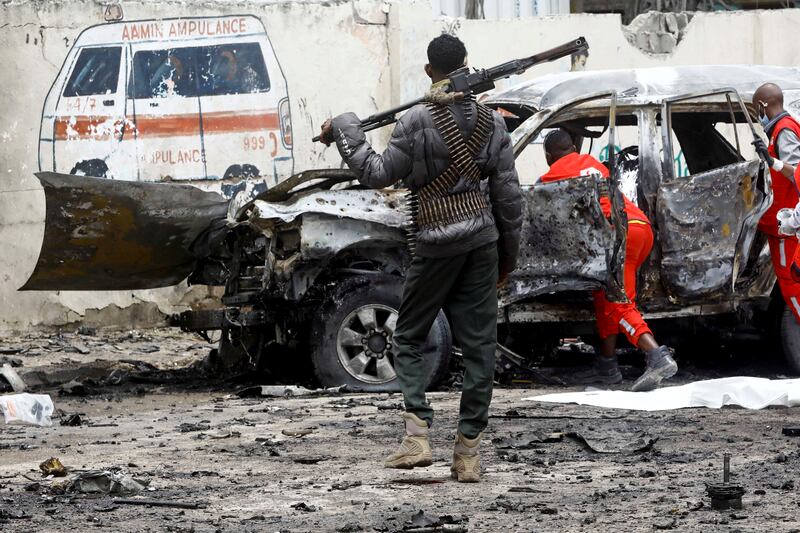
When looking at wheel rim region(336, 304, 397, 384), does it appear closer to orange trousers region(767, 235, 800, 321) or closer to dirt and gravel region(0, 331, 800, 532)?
dirt and gravel region(0, 331, 800, 532)

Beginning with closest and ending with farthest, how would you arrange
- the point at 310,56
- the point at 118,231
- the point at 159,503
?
1. the point at 159,503
2. the point at 118,231
3. the point at 310,56

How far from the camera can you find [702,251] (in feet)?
29.5

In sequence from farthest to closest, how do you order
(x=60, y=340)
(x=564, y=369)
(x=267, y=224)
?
(x=60, y=340) → (x=564, y=369) → (x=267, y=224)

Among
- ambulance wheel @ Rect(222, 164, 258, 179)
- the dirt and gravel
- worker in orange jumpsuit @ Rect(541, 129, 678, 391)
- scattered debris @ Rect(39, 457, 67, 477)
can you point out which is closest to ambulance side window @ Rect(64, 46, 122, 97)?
ambulance wheel @ Rect(222, 164, 258, 179)

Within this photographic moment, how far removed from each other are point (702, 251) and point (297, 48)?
584cm

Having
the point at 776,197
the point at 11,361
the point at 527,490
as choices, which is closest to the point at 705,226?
the point at 776,197


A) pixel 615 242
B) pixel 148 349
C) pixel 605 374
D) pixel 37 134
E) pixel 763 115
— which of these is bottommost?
pixel 148 349

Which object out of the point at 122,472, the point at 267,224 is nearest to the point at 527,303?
the point at 267,224

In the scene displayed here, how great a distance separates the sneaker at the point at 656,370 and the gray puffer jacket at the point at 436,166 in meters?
2.96

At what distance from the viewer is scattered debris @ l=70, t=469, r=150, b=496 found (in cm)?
541

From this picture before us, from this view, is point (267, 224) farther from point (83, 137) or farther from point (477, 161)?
point (83, 137)

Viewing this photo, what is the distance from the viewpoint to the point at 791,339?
9.40m

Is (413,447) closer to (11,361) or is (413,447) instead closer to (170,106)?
(11,361)

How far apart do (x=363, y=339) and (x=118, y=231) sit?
1.74 m
